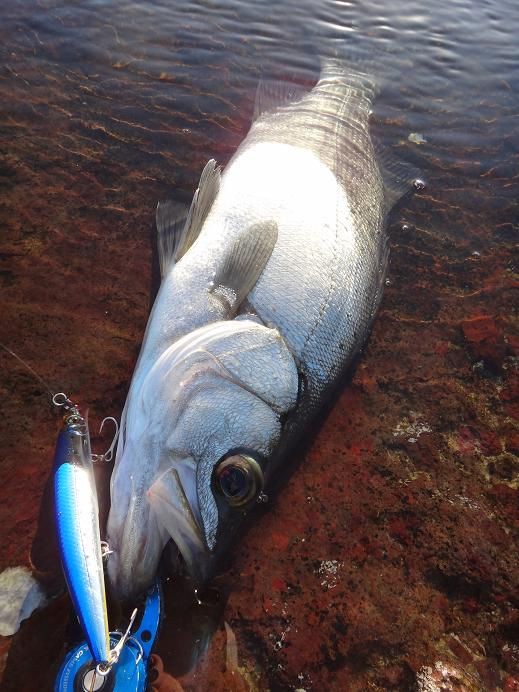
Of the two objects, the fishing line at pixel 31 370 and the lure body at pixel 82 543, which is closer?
the lure body at pixel 82 543

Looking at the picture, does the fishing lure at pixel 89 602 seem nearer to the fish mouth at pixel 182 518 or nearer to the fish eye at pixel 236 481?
the fish mouth at pixel 182 518

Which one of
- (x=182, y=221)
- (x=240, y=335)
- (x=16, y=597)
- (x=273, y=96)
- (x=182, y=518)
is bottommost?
(x=16, y=597)

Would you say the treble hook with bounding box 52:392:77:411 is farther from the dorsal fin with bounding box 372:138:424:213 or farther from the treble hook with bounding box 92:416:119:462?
the dorsal fin with bounding box 372:138:424:213

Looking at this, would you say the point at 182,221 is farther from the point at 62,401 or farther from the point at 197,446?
the point at 197,446

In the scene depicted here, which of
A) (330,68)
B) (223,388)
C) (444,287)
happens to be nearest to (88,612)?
(223,388)

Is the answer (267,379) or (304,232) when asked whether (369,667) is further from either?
(304,232)

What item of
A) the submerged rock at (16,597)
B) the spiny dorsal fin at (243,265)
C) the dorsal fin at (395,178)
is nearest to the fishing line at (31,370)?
the submerged rock at (16,597)

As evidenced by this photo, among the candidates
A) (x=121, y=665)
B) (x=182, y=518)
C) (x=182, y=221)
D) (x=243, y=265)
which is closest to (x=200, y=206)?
(x=182, y=221)
